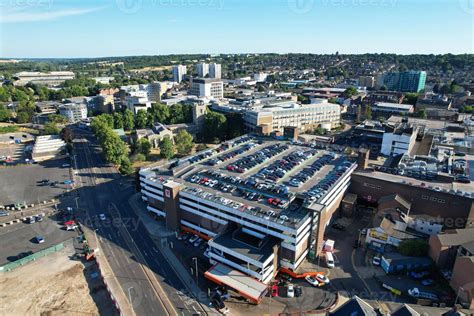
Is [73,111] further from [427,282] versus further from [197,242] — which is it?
[427,282]

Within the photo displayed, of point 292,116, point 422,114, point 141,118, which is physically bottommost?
point 141,118

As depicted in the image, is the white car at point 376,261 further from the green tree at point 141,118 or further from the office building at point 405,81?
the office building at point 405,81

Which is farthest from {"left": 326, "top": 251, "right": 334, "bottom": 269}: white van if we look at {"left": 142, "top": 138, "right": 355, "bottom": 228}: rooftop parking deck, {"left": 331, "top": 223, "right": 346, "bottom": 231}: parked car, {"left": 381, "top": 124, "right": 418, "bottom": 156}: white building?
{"left": 381, "top": 124, "right": 418, "bottom": 156}: white building

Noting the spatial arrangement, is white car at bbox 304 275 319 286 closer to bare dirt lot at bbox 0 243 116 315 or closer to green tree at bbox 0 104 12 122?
bare dirt lot at bbox 0 243 116 315

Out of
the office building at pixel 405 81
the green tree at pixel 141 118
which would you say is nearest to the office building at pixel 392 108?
the office building at pixel 405 81

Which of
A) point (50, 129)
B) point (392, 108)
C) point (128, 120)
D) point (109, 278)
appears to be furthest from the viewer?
point (392, 108)

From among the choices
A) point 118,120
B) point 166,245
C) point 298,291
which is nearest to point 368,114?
point 118,120

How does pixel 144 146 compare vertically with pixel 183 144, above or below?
below
